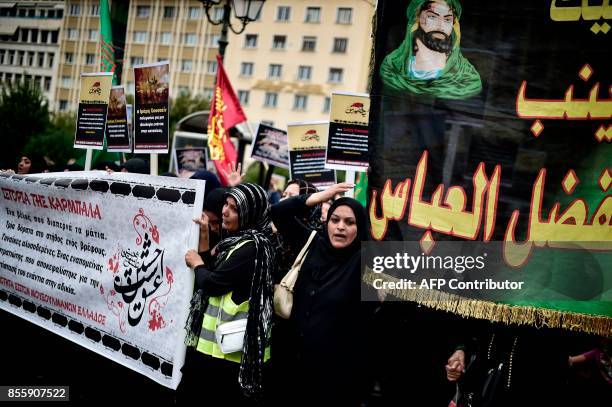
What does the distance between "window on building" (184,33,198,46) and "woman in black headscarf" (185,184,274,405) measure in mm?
46794

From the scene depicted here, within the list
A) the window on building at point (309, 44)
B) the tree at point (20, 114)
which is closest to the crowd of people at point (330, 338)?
the tree at point (20, 114)

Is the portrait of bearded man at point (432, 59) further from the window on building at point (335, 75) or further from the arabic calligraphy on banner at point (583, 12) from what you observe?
the window on building at point (335, 75)

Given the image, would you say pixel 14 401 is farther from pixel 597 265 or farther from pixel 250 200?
pixel 597 265

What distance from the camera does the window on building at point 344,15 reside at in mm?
41875

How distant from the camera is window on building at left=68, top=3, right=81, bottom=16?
149 ft

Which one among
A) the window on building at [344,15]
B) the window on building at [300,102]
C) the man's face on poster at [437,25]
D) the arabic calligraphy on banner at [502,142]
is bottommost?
the arabic calligraphy on banner at [502,142]

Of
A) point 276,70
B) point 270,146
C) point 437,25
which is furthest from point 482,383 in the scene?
point 276,70

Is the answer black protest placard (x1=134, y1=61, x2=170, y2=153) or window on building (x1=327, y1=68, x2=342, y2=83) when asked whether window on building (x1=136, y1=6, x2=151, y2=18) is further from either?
black protest placard (x1=134, y1=61, x2=170, y2=153)

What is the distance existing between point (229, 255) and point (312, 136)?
10.9ft

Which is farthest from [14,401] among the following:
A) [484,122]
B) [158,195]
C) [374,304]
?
[484,122]

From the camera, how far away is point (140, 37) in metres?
48.6

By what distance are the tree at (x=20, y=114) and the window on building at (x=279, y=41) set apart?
21.1 metres

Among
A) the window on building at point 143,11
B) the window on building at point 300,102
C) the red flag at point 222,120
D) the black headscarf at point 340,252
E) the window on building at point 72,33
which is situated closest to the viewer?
the black headscarf at point 340,252

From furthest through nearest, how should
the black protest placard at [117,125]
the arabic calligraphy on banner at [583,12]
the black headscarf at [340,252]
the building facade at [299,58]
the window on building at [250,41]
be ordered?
the window on building at [250,41]
the building facade at [299,58]
the black protest placard at [117,125]
the black headscarf at [340,252]
the arabic calligraphy on banner at [583,12]
